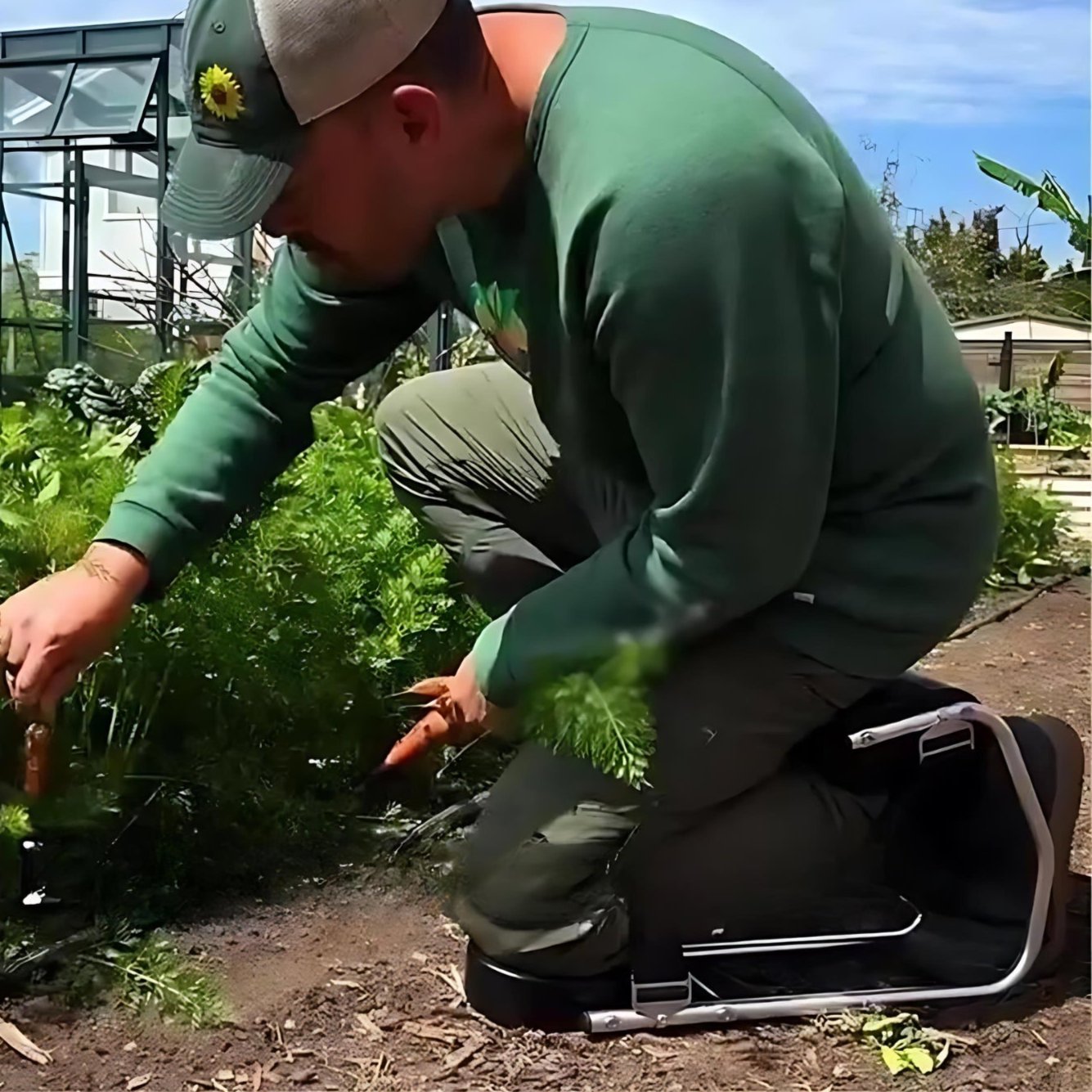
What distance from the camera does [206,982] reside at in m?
0.97

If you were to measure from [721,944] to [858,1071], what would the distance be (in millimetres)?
127

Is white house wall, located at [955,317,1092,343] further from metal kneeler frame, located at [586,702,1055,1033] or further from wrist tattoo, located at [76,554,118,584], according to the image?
wrist tattoo, located at [76,554,118,584]

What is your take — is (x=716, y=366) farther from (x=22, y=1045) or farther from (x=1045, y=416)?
(x=1045, y=416)

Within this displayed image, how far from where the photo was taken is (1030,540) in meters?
2.94

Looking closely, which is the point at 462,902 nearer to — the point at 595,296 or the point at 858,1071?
the point at 858,1071

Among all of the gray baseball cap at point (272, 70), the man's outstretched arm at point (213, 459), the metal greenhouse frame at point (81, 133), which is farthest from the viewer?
the metal greenhouse frame at point (81, 133)

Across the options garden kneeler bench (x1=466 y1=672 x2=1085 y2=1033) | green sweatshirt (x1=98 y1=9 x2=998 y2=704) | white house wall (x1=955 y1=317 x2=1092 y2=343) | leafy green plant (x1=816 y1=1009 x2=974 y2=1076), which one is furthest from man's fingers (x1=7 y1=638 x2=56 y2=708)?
white house wall (x1=955 y1=317 x2=1092 y2=343)

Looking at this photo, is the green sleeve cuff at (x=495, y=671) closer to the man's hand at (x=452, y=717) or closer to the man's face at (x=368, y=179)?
the man's hand at (x=452, y=717)

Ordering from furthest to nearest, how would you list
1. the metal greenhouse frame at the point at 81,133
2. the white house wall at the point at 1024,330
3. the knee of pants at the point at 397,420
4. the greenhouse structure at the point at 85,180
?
the metal greenhouse frame at the point at 81,133 → the greenhouse structure at the point at 85,180 → the white house wall at the point at 1024,330 → the knee of pants at the point at 397,420

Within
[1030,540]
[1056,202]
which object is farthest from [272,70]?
[1030,540]

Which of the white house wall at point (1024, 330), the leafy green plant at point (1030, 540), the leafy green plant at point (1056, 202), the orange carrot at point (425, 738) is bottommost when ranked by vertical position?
the leafy green plant at point (1030, 540)

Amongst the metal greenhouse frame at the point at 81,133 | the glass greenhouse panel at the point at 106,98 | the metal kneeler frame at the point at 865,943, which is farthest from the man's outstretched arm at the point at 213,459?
the glass greenhouse panel at the point at 106,98

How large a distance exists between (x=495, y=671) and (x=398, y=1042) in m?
0.34

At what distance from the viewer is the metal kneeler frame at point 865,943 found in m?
0.91
